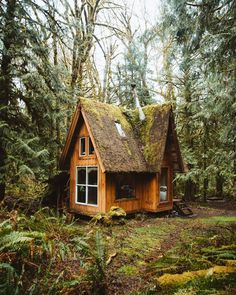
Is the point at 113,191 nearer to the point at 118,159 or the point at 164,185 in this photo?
the point at 118,159

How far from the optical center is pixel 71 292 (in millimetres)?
3912

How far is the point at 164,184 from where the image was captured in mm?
15016

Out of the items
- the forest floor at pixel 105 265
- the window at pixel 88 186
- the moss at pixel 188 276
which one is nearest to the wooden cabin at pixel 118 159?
the window at pixel 88 186

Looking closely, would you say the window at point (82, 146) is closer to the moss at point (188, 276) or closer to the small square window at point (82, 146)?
the small square window at point (82, 146)

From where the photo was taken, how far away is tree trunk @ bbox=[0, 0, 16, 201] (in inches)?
399

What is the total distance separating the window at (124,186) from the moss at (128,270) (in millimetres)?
7097

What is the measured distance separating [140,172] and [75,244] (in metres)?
7.55

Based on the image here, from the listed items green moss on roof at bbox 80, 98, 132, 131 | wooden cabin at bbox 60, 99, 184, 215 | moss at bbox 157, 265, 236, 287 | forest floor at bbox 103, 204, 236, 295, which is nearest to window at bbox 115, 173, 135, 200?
wooden cabin at bbox 60, 99, 184, 215

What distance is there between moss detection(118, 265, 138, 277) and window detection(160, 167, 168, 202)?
9.10m

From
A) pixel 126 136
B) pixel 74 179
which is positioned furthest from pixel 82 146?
pixel 126 136

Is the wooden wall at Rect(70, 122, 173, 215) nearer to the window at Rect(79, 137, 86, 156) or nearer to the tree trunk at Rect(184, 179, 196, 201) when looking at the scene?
the window at Rect(79, 137, 86, 156)

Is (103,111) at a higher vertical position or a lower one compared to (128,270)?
higher

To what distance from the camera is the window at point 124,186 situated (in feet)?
42.6

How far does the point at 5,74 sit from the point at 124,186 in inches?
296
